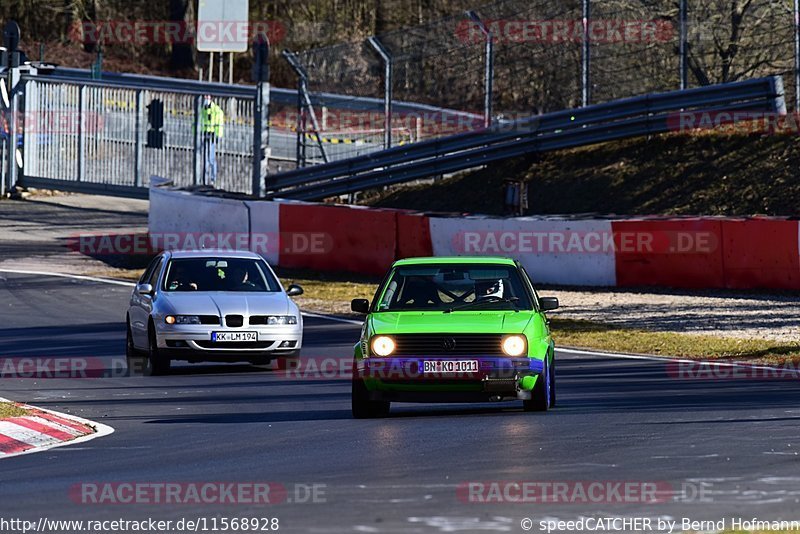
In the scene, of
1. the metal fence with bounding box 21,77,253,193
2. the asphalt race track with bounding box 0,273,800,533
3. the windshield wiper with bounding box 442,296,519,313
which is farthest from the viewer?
the metal fence with bounding box 21,77,253,193

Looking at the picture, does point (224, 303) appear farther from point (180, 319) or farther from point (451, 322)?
point (451, 322)

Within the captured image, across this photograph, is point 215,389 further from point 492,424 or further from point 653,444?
point 653,444

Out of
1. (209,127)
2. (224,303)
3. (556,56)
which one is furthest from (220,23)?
(224,303)

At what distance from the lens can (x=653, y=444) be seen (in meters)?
11.2

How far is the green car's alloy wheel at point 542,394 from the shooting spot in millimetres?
13070

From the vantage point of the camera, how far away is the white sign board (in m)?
35.4

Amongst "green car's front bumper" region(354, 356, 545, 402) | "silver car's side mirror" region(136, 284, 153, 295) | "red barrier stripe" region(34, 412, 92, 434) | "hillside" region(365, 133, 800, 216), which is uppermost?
"hillside" region(365, 133, 800, 216)

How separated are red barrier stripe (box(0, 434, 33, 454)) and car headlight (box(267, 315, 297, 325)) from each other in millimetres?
5415

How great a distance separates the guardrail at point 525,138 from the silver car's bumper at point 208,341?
1366cm

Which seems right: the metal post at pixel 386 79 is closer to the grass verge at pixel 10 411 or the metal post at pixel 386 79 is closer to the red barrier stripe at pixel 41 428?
the grass verge at pixel 10 411

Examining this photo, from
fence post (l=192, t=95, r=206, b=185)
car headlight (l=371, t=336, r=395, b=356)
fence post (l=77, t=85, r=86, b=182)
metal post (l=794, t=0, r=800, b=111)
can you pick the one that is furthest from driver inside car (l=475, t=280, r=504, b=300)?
fence post (l=77, t=85, r=86, b=182)

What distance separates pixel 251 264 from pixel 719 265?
27.8ft

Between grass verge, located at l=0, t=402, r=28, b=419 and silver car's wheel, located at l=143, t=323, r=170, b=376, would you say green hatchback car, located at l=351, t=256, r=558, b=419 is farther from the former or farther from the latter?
silver car's wheel, located at l=143, t=323, r=170, b=376

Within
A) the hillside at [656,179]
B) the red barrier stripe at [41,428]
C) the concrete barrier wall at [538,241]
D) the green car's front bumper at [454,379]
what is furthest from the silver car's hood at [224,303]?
the hillside at [656,179]
